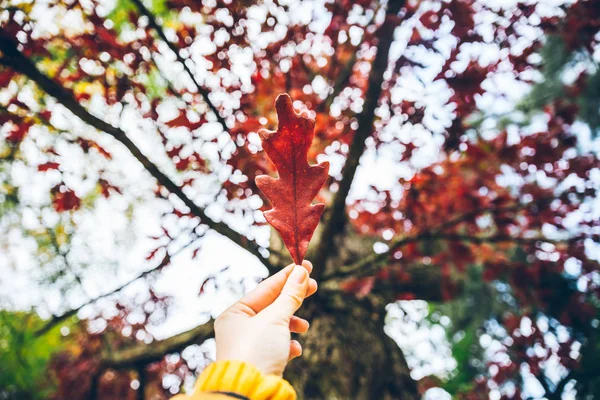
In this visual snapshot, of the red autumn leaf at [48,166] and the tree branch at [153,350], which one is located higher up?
the red autumn leaf at [48,166]

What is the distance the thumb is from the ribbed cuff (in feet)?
0.38

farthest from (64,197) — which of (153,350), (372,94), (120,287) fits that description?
(372,94)

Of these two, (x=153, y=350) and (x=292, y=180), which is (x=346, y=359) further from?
(x=292, y=180)

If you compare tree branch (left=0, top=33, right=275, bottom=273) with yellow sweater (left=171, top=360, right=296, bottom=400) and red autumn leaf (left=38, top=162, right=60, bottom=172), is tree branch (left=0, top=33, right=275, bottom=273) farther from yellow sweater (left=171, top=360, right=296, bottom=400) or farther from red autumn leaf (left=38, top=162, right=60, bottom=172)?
yellow sweater (left=171, top=360, right=296, bottom=400)

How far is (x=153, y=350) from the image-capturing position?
A: 2.86 metres

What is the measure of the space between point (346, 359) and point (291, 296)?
5.88 ft

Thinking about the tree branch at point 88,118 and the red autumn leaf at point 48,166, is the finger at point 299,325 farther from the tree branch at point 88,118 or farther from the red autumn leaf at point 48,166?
the red autumn leaf at point 48,166

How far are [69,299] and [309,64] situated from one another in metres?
3.29

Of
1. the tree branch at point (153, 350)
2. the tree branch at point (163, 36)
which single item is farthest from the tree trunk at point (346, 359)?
the tree branch at point (163, 36)

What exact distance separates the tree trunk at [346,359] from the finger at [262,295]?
160cm

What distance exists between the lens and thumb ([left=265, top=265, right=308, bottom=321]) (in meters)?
0.72

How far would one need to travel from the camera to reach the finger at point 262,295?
30.6 inches

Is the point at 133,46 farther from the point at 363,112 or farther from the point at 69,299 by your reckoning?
the point at 69,299

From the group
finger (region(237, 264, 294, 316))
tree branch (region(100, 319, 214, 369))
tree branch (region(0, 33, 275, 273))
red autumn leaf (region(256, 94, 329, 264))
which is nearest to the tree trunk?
tree branch (region(100, 319, 214, 369))
